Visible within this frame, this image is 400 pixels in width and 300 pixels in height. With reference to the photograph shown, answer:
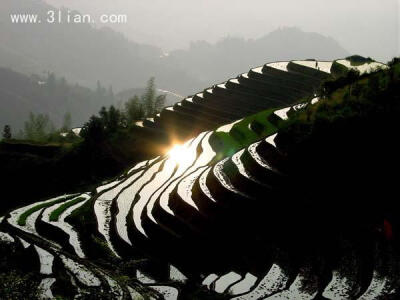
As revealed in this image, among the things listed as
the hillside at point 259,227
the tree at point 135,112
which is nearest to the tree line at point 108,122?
the tree at point 135,112

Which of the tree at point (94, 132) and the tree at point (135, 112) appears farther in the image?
the tree at point (135, 112)

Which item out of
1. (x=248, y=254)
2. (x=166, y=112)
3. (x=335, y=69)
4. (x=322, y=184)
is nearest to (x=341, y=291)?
(x=248, y=254)

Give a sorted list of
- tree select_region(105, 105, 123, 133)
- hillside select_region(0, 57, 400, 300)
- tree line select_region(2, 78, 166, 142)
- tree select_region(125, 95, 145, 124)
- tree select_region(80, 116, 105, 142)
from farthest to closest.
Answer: tree select_region(125, 95, 145, 124) → tree select_region(105, 105, 123, 133) → tree line select_region(2, 78, 166, 142) → tree select_region(80, 116, 105, 142) → hillside select_region(0, 57, 400, 300)

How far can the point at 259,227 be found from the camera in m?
13.6

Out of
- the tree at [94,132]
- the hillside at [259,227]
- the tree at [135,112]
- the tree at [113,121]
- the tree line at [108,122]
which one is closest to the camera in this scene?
the hillside at [259,227]

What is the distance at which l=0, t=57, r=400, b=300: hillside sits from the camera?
1133cm

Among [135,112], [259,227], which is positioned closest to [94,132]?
[135,112]

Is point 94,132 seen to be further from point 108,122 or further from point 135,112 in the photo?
point 135,112

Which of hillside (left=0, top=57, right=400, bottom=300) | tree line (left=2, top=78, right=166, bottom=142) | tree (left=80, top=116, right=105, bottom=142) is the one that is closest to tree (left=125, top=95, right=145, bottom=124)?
tree line (left=2, top=78, right=166, bottom=142)

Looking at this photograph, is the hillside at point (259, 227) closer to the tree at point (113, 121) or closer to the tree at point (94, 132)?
the tree at point (94, 132)

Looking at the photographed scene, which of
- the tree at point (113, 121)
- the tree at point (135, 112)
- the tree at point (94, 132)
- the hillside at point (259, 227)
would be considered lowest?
the hillside at point (259, 227)

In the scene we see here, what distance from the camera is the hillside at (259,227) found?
37.2ft

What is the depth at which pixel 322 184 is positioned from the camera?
14297mm

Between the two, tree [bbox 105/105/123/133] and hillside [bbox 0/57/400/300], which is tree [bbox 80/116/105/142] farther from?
hillside [bbox 0/57/400/300]
